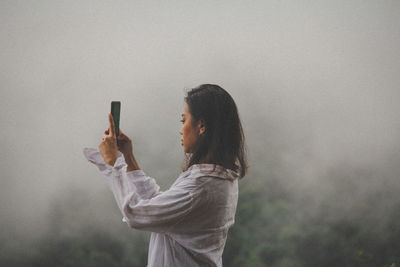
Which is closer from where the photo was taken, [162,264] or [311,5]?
[162,264]

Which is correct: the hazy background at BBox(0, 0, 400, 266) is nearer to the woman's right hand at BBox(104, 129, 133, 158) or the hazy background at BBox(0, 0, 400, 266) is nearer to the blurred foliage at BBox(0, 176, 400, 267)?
the blurred foliage at BBox(0, 176, 400, 267)

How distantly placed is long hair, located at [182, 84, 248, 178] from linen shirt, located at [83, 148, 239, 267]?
41 millimetres

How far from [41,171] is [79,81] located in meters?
0.52

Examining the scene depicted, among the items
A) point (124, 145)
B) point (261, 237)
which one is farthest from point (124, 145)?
point (261, 237)

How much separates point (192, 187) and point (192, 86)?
4.55 ft

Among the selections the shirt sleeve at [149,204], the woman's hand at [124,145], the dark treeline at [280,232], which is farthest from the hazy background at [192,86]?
the shirt sleeve at [149,204]

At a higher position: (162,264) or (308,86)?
(308,86)

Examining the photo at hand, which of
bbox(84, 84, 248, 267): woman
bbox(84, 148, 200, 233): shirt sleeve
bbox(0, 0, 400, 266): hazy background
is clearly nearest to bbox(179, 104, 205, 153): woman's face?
bbox(84, 84, 248, 267): woman

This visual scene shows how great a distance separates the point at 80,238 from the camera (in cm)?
215

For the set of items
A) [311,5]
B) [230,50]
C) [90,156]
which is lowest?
[90,156]

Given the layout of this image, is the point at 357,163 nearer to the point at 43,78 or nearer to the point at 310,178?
the point at 310,178

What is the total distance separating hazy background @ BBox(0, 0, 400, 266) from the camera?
7.07 feet

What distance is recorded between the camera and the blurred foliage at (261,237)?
84.2 inches

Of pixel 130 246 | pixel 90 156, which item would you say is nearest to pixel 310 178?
pixel 130 246
